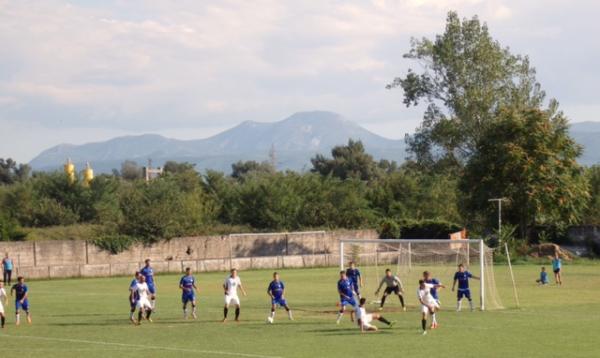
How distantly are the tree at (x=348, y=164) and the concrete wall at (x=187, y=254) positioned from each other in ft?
220

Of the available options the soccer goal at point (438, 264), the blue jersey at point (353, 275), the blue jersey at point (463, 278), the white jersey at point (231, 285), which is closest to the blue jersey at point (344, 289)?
the blue jersey at point (353, 275)

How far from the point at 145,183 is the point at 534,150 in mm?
37191

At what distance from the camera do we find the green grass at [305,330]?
85.9 feet

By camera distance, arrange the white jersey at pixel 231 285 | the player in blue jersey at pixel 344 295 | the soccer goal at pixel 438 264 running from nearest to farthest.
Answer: the player in blue jersey at pixel 344 295, the white jersey at pixel 231 285, the soccer goal at pixel 438 264

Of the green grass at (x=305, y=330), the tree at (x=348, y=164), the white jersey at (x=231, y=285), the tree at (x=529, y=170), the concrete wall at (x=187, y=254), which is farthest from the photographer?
the tree at (x=348, y=164)

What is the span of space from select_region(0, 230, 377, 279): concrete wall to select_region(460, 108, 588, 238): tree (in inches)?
498

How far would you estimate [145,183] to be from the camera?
299ft

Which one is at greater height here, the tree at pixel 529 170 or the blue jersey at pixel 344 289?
the tree at pixel 529 170

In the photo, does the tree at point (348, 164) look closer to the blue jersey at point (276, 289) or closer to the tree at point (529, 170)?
the tree at point (529, 170)

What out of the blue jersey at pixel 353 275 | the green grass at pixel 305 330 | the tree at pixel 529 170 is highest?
the tree at pixel 529 170

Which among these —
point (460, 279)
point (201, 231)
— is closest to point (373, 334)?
point (460, 279)

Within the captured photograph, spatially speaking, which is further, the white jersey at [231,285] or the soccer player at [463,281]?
the soccer player at [463,281]

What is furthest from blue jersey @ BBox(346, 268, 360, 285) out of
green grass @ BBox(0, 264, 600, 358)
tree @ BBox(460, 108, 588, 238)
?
tree @ BBox(460, 108, 588, 238)

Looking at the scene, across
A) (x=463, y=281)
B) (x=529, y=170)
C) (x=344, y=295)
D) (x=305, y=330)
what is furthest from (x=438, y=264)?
(x=529, y=170)
